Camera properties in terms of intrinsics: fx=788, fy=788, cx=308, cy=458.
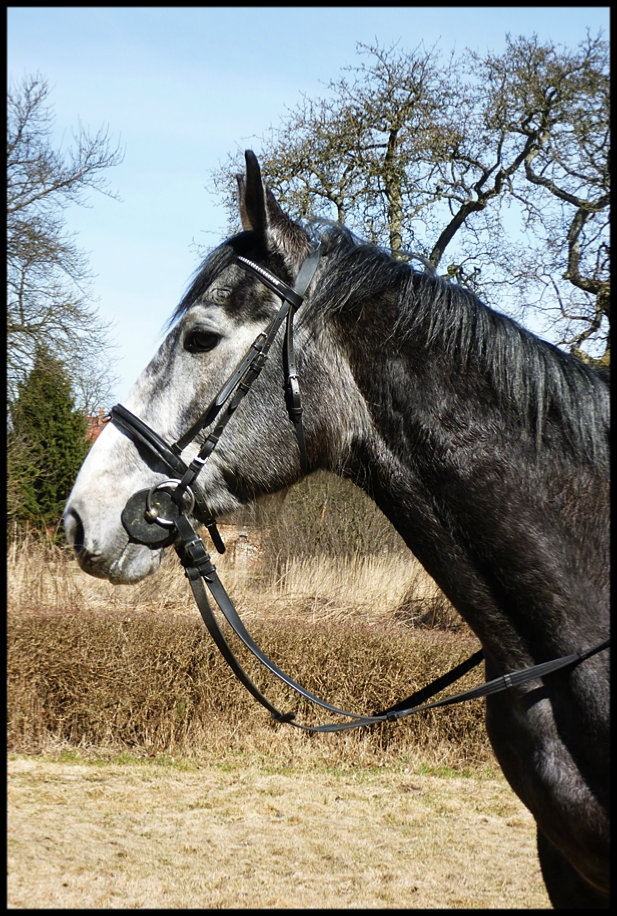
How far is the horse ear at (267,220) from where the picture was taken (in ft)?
6.92

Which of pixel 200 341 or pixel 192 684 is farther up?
pixel 200 341

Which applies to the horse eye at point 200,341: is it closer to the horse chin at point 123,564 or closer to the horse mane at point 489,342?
the horse mane at point 489,342

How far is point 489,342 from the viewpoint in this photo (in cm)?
209

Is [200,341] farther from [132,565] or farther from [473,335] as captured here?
[473,335]

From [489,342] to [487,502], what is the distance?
0.43 meters

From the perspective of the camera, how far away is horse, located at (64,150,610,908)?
6.57ft

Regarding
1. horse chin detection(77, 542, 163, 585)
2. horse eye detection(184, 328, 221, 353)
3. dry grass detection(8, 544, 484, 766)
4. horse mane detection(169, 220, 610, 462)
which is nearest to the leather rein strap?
horse chin detection(77, 542, 163, 585)

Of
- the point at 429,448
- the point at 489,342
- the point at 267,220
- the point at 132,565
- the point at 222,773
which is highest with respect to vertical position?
the point at 267,220

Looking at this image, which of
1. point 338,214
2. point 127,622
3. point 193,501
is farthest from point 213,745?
point 338,214

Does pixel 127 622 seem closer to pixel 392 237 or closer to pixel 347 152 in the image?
pixel 392 237

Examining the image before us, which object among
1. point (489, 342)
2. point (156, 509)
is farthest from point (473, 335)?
point (156, 509)

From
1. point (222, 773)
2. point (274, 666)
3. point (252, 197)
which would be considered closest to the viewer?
point (252, 197)

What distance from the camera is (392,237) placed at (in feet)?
38.6

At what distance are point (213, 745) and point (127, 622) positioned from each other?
4.08ft
